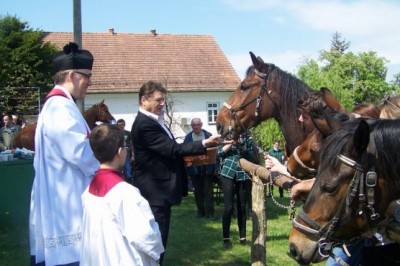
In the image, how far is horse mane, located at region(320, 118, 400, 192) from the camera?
8.82 ft

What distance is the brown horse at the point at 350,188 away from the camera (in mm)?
2680

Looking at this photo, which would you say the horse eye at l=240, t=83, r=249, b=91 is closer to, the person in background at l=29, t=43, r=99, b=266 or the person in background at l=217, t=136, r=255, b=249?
the person in background at l=217, t=136, r=255, b=249

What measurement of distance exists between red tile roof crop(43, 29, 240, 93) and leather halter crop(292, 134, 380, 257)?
29.4m

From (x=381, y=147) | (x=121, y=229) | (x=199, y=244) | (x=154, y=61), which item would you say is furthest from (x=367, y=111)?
(x=154, y=61)

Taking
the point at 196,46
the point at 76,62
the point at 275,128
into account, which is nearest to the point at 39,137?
the point at 76,62

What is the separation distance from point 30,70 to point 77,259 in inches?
971

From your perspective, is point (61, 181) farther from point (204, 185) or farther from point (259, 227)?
point (204, 185)

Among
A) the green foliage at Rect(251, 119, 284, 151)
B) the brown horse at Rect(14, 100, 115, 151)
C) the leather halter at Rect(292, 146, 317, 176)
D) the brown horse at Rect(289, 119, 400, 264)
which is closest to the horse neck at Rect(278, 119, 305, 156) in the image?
the leather halter at Rect(292, 146, 317, 176)

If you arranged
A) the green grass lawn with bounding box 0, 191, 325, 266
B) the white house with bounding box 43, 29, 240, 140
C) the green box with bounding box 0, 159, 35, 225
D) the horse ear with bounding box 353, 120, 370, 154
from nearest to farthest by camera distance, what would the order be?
the horse ear with bounding box 353, 120, 370, 154 → the green grass lawn with bounding box 0, 191, 325, 266 → the green box with bounding box 0, 159, 35, 225 → the white house with bounding box 43, 29, 240, 140

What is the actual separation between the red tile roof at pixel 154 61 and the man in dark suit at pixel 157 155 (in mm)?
27129

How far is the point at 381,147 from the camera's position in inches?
107

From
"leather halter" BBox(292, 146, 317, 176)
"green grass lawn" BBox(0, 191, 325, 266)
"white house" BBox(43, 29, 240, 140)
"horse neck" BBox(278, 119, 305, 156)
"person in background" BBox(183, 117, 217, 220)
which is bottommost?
"green grass lawn" BBox(0, 191, 325, 266)

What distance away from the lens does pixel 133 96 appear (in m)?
32.7

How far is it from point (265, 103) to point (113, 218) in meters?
3.23
